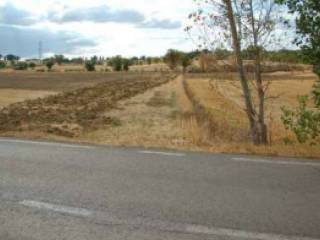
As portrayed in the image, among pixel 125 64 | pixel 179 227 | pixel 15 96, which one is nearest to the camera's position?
pixel 179 227

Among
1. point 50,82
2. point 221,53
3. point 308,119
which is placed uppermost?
point 221,53

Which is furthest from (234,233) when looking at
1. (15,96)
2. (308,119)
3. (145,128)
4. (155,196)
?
(15,96)

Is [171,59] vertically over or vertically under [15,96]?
over

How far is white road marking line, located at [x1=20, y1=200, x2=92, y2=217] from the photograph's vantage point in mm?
5934

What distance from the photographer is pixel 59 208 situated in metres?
6.13

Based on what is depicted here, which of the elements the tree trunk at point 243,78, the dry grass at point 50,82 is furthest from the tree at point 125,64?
the tree trunk at point 243,78

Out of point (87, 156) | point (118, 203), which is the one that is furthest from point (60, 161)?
point (118, 203)

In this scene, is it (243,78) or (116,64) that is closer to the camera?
(243,78)

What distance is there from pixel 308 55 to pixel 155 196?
15.4 feet

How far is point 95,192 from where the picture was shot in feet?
22.4

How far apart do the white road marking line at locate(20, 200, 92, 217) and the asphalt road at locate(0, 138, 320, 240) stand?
11 millimetres

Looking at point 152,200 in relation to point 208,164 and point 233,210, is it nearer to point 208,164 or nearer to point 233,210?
point 233,210

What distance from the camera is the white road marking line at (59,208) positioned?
5934mm

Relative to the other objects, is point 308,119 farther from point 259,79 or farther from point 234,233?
point 234,233
